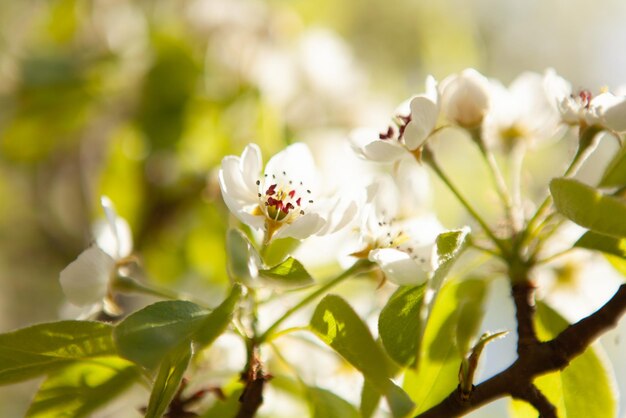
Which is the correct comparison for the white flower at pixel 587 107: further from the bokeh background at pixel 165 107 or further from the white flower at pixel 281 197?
the bokeh background at pixel 165 107

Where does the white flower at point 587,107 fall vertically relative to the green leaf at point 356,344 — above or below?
above

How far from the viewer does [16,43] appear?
7.64 ft

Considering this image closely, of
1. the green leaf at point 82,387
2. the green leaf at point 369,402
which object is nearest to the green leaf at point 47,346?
the green leaf at point 82,387

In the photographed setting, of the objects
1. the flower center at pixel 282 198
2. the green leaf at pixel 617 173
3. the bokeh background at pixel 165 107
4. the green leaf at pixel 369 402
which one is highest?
the bokeh background at pixel 165 107

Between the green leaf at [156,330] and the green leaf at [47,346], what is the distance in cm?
12

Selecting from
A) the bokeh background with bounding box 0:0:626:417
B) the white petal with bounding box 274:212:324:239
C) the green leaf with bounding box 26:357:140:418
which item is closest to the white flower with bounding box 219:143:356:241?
the white petal with bounding box 274:212:324:239

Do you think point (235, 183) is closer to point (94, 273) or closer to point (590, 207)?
point (94, 273)

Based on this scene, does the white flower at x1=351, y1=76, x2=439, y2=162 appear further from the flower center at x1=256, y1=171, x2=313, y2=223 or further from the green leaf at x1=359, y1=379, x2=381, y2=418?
the green leaf at x1=359, y1=379, x2=381, y2=418

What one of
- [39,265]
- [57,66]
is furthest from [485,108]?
[39,265]

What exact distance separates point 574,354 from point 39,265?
222cm

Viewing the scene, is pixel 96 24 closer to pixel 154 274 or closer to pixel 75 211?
pixel 75 211

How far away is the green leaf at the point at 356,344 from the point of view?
745mm

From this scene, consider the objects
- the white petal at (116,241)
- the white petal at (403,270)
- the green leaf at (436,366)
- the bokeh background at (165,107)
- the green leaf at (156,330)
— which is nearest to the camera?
the green leaf at (156,330)

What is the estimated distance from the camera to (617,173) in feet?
2.97
